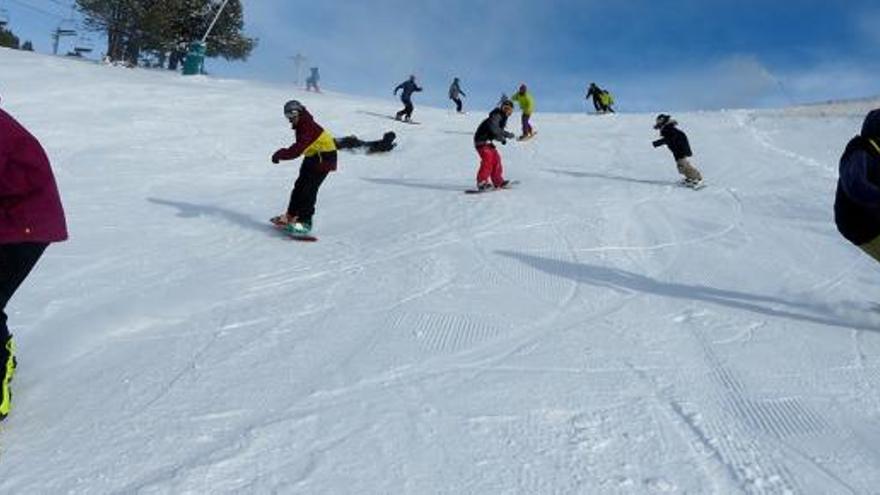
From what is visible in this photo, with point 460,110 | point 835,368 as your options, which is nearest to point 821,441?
point 835,368

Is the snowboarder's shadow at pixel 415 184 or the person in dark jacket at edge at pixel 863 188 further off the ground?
A: the person in dark jacket at edge at pixel 863 188

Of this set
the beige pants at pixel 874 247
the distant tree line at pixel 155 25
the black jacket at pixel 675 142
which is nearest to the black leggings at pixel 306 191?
the beige pants at pixel 874 247

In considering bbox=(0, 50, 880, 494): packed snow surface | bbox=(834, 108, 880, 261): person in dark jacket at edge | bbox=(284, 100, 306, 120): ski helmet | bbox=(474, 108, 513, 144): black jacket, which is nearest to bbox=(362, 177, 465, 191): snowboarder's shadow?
bbox=(0, 50, 880, 494): packed snow surface

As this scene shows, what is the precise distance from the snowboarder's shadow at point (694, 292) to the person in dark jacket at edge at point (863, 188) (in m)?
0.71

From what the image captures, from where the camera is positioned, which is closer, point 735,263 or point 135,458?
point 135,458

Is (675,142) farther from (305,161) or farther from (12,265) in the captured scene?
(12,265)

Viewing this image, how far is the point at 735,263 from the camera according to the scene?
8.41 m

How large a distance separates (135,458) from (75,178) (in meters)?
9.30

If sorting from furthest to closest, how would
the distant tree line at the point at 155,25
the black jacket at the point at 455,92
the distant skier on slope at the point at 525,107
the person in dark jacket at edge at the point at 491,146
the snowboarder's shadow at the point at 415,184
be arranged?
the distant tree line at the point at 155,25 → the black jacket at the point at 455,92 → the distant skier on slope at the point at 525,107 → the snowboarder's shadow at the point at 415,184 → the person in dark jacket at edge at the point at 491,146

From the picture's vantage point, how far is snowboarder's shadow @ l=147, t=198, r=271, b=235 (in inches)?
386

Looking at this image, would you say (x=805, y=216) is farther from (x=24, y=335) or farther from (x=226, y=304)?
(x=24, y=335)

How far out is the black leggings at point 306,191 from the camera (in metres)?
9.20

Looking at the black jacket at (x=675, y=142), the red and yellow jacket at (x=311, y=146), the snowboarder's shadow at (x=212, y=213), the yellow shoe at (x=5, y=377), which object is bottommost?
the snowboarder's shadow at (x=212, y=213)

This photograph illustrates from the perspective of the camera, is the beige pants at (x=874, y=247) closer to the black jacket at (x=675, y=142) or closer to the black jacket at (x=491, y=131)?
the black jacket at (x=491, y=131)
